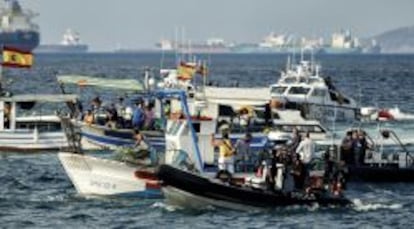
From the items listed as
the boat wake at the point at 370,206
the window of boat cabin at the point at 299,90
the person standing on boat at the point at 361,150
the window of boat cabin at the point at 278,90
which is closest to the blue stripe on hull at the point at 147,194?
the boat wake at the point at 370,206

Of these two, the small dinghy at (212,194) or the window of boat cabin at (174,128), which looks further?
the window of boat cabin at (174,128)

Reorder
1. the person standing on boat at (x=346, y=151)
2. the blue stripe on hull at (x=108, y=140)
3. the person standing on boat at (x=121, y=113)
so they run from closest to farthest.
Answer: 1. the person standing on boat at (x=346, y=151)
2. the blue stripe on hull at (x=108, y=140)
3. the person standing on boat at (x=121, y=113)

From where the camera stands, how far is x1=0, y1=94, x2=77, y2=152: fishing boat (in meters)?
60.4

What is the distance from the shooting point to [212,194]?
41844 mm

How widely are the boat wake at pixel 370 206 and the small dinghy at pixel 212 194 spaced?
7.48ft

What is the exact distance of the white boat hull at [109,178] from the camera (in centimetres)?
4438

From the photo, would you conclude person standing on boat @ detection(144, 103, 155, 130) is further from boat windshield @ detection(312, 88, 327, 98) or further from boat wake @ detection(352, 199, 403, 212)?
boat windshield @ detection(312, 88, 327, 98)

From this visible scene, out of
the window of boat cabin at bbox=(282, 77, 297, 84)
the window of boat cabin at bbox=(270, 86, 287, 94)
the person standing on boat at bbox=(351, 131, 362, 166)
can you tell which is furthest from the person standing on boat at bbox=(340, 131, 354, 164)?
the window of boat cabin at bbox=(282, 77, 297, 84)

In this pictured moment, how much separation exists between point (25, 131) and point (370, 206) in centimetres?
1995

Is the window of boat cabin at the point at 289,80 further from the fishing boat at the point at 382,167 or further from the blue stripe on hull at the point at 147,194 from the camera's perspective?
the blue stripe on hull at the point at 147,194

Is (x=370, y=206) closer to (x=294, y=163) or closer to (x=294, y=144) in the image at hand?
(x=294, y=144)

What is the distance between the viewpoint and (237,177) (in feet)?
143

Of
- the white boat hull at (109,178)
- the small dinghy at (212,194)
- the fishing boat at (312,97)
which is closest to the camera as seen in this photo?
the small dinghy at (212,194)

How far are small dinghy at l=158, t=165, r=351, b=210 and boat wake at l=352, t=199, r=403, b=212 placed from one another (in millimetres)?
2279
